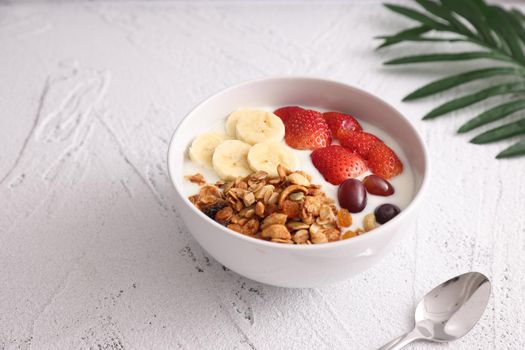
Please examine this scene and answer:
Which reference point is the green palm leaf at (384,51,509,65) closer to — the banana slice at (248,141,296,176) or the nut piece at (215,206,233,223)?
the banana slice at (248,141,296,176)

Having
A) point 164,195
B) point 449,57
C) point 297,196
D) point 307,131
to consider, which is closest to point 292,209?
point 297,196

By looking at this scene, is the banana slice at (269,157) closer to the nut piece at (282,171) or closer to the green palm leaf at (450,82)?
the nut piece at (282,171)

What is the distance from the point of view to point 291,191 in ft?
3.60

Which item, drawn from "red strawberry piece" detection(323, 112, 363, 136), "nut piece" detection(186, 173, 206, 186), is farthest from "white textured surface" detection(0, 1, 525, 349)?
"red strawberry piece" detection(323, 112, 363, 136)

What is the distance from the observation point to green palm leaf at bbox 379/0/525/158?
1.53 metres

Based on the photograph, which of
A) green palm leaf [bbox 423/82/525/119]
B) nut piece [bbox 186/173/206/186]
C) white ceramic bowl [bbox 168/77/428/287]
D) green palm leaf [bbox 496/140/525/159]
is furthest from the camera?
green palm leaf [bbox 423/82/525/119]

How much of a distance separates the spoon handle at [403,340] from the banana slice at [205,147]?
19.6 inches

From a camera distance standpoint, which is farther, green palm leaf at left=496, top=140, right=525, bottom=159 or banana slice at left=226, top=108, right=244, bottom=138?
green palm leaf at left=496, top=140, right=525, bottom=159

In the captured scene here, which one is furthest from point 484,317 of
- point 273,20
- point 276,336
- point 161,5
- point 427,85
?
point 161,5

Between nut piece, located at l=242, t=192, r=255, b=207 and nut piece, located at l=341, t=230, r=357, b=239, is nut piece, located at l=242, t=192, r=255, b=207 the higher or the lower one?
the higher one

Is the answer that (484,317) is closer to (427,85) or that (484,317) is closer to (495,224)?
(495,224)

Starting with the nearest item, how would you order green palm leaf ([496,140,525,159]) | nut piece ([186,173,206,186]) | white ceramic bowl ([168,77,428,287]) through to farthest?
1. white ceramic bowl ([168,77,428,287])
2. nut piece ([186,173,206,186])
3. green palm leaf ([496,140,525,159])

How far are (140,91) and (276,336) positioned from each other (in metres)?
0.88

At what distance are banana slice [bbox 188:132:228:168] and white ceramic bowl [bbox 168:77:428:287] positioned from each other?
0.02 metres
